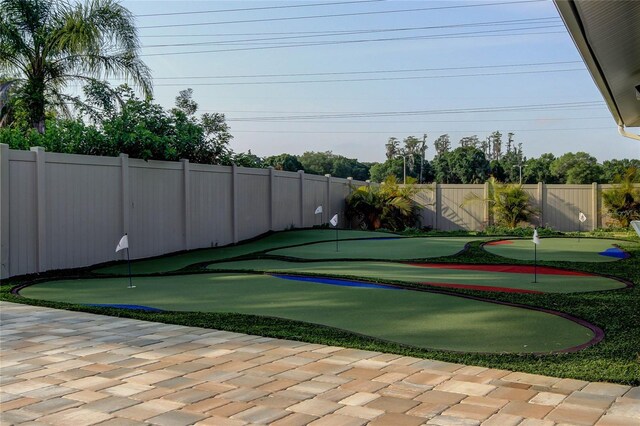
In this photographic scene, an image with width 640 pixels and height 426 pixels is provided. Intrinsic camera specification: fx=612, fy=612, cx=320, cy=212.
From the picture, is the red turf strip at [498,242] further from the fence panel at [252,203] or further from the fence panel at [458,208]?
the fence panel at [458,208]

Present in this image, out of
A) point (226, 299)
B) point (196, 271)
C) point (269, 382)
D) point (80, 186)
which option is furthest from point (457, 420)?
point (80, 186)

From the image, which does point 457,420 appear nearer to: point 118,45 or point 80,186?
point 80,186

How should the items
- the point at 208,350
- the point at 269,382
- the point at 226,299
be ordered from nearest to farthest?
the point at 269,382, the point at 208,350, the point at 226,299

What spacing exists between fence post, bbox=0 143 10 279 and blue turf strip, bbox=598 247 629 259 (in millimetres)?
10507

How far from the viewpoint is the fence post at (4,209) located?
30.0 feet

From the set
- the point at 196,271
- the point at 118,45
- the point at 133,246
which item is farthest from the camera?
the point at 118,45

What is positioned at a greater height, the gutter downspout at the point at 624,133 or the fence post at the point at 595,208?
the gutter downspout at the point at 624,133

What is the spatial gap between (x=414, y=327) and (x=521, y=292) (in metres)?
2.52

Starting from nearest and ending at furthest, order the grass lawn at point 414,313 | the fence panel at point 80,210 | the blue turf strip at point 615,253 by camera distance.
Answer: the grass lawn at point 414,313 → the fence panel at point 80,210 → the blue turf strip at point 615,253

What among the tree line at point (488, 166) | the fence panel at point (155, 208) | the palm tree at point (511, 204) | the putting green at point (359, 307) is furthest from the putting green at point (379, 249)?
the tree line at point (488, 166)

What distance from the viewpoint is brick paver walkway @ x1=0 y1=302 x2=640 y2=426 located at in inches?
129

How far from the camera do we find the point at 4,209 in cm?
917

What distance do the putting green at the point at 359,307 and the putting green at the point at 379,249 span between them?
3216 mm

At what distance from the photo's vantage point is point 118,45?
548 inches
